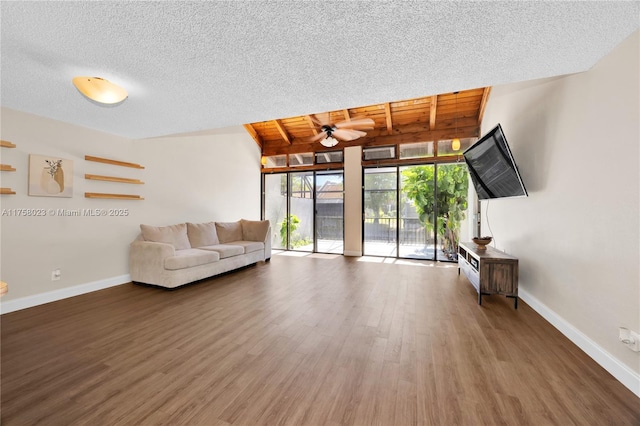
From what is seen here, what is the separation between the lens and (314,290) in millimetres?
3621

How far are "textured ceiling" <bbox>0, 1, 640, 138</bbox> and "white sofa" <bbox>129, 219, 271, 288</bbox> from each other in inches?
78.8

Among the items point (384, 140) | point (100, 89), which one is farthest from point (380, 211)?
point (100, 89)

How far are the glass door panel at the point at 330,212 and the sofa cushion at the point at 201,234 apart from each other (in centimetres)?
275

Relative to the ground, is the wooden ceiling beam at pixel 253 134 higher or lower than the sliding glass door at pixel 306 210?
higher

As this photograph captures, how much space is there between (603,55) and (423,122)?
4.01 metres

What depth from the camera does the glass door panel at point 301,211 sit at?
7039mm

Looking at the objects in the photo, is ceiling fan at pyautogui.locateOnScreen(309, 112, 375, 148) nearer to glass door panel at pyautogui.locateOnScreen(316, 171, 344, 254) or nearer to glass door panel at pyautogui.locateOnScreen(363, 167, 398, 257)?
glass door panel at pyautogui.locateOnScreen(363, 167, 398, 257)

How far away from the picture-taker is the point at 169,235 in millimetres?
4207

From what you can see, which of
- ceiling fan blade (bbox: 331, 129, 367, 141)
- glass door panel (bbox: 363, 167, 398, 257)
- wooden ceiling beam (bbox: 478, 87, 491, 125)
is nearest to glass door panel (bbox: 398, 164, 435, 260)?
glass door panel (bbox: 363, 167, 398, 257)

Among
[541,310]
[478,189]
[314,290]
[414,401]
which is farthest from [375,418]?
[478,189]

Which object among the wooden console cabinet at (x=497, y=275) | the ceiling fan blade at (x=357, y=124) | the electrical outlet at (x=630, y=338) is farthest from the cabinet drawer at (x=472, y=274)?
the ceiling fan blade at (x=357, y=124)

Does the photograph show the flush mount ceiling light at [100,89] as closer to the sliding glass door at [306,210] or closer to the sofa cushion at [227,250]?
the sofa cushion at [227,250]

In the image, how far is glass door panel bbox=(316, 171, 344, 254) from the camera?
6691 millimetres

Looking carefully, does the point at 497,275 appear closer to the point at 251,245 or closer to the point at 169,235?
the point at 251,245
